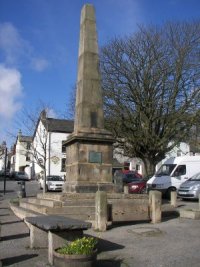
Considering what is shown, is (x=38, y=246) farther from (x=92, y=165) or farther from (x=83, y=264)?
(x=92, y=165)

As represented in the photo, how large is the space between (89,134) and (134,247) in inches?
260

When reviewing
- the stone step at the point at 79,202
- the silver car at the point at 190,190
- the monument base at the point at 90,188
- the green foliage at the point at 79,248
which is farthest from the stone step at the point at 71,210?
the silver car at the point at 190,190

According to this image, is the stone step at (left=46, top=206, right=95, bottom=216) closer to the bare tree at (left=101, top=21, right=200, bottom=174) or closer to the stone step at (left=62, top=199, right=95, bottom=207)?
the stone step at (left=62, top=199, right=95, bottom=207)

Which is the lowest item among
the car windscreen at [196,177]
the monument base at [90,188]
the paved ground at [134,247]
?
the paved ground at [134,247]

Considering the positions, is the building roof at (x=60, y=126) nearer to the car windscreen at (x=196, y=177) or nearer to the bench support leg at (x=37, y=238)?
the car windscreen at (x=196, y=177)

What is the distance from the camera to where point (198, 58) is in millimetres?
29578

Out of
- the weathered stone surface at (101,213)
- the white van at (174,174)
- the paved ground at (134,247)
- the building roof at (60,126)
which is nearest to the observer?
→ the paved ground at (134,247)

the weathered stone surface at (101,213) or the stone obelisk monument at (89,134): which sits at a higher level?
the stone obelisk monument at (89,134)

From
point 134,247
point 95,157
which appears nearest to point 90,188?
point 95,157

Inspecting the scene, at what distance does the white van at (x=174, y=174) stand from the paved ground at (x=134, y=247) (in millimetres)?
13436

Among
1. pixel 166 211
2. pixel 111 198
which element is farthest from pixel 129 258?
pixel 166 211

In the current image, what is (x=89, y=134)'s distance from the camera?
48.8 ft

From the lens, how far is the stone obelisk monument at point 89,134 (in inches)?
571

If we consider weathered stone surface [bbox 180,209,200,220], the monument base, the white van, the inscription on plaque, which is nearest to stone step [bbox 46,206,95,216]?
the monument base
